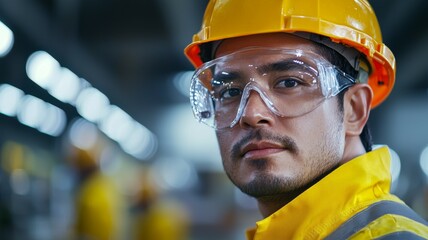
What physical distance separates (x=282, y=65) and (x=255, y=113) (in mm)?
218

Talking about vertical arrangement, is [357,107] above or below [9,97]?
above

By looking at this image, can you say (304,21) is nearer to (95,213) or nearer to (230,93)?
(230,93)

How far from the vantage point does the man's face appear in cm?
222

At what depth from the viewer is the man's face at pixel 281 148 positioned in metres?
2.22

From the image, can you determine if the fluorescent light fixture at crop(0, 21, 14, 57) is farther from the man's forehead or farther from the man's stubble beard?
the man's stubble beard

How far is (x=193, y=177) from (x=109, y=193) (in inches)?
500

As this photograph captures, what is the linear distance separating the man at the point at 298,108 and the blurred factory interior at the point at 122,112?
3607mm

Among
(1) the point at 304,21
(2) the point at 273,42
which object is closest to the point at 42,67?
(2) the point at 273,42

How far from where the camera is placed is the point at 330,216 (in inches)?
79.3

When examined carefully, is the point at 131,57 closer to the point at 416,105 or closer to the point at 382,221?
the point at 416,105

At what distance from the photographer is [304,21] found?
2.37 m

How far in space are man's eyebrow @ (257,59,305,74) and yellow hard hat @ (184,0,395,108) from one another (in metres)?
0.12

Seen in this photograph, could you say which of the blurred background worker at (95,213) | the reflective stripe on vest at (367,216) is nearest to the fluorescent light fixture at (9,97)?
the blurred background worker at (95,213)

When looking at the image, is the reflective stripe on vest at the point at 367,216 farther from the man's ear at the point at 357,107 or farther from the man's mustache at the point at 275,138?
the man's ear at the point at 357,107
